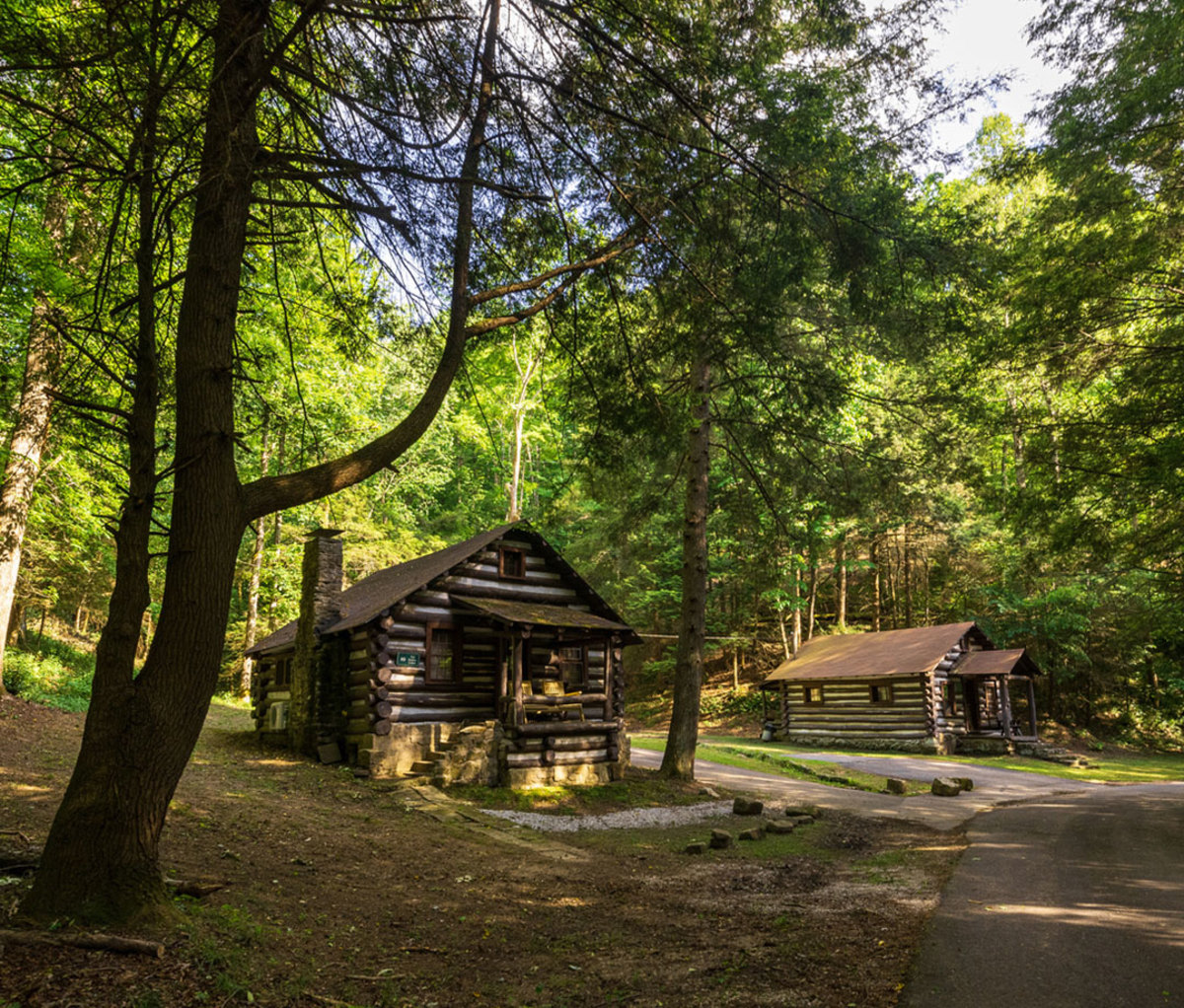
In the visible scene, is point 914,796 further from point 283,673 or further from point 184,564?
point 184,564

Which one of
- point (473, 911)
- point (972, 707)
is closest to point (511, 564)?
point (473, 911)

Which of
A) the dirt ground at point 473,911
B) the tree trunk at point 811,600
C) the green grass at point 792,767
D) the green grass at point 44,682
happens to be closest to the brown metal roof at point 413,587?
the green grass at point 44,682

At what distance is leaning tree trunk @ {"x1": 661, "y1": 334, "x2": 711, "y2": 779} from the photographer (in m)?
15.6

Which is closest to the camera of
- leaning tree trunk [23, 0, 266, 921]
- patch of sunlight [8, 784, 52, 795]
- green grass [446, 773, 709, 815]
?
leaning tree trunk [23, 0, 266, 921]

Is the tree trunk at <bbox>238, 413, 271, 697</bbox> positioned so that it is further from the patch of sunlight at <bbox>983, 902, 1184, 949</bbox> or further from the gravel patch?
the patch of sunlight at <bbox>983, 902, 1184, 949</bbox>

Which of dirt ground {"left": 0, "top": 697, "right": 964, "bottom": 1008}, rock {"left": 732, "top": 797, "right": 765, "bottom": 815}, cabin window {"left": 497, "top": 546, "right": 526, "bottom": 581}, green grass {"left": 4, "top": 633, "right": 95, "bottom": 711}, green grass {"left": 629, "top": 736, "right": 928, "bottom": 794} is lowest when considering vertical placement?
green grass {"left": 629, "top": 736, "right": 928, "bottom": 794}

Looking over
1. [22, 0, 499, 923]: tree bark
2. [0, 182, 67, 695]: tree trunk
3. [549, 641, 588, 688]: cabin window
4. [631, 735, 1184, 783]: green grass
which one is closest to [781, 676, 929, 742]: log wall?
[631, 735, 1184, 783]: green grass

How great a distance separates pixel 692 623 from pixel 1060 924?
9936 mm

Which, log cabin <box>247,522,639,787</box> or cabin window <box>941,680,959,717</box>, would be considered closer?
log cabin <box>247,522,639,787</box>

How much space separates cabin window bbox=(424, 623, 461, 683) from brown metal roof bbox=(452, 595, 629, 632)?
79 cm

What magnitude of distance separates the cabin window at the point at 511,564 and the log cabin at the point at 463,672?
3cm

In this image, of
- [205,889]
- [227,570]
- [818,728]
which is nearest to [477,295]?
[227,570]

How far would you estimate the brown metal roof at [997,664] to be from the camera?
26016mm

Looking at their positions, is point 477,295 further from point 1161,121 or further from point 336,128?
point 1161,121
